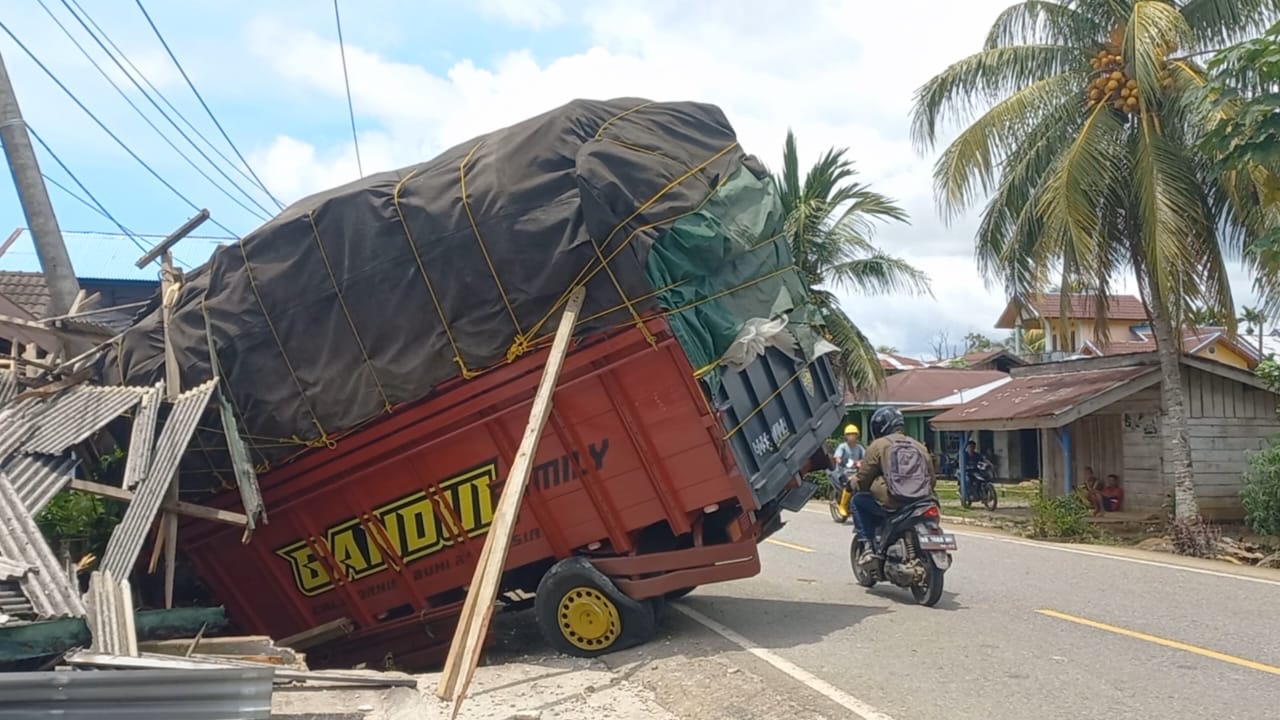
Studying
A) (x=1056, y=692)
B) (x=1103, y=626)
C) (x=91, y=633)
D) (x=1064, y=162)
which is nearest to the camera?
(x=91, y=633)

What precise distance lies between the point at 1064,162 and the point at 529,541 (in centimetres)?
1106

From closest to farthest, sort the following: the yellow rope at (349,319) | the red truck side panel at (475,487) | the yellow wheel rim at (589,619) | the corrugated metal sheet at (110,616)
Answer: the corrugated metal sheet at (110,616), the red truck side panel at (475,487), the yellow wheel rim at (589,619), the yellow rope at (349,319)

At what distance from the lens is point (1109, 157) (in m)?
15.9

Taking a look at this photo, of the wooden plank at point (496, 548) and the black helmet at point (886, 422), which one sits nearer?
the wooden plank at point (496, 548)

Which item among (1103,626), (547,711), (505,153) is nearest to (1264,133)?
(1103,626)

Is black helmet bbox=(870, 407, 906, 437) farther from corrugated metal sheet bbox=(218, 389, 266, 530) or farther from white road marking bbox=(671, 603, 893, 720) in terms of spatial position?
corrugated metal sheet bbox=(218, 389, 266, 530)

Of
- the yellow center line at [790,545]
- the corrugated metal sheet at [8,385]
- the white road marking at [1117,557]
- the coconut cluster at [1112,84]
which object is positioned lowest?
the white road marking at [1117,557]

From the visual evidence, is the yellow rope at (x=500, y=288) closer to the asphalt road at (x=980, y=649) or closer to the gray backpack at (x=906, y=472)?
the asphalt road at (x=980, y=649)

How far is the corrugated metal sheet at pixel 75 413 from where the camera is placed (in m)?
7.16

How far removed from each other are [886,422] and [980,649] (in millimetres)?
2807

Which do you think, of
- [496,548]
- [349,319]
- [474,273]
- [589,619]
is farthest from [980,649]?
[349,319]

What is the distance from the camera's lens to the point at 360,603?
903 centimetres

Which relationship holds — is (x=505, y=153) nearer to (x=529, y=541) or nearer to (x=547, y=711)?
(x=529, y=541)

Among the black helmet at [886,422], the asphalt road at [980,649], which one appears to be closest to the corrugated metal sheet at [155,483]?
the asphalt road at [980,649]
